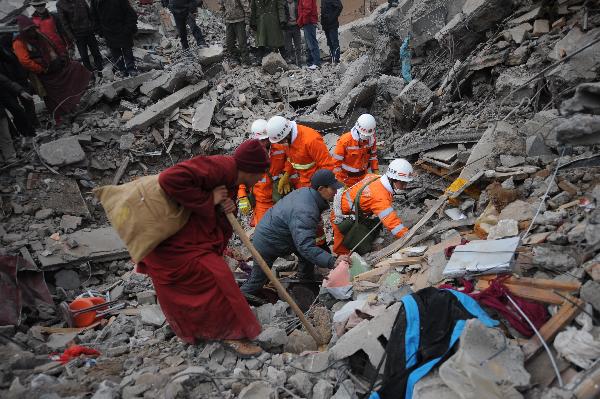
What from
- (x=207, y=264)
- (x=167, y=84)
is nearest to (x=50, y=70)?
(x=167, y=84)

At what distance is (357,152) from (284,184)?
110 centimetres

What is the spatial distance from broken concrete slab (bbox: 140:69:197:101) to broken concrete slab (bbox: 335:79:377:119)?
11.3 feet

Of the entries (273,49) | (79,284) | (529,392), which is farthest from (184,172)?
(273,49)

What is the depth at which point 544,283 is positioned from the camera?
3238mm

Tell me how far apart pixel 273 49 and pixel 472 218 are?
8.06m

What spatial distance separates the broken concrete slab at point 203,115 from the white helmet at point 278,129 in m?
3.93

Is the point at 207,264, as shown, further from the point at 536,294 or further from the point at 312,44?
the point at 312,44

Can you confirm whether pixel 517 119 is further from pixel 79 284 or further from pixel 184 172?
pixel 79 284

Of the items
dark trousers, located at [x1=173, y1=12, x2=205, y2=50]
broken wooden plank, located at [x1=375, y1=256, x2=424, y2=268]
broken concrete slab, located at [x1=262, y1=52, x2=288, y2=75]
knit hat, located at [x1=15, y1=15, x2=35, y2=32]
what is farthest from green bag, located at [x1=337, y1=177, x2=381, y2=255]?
dark trousers, located at [x1=173, y1=12, x2=205, y2=50]

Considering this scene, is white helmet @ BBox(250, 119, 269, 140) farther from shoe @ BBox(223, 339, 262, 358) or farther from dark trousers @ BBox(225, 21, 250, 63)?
dark trousers @ BBox(225, 21, 250, 63)

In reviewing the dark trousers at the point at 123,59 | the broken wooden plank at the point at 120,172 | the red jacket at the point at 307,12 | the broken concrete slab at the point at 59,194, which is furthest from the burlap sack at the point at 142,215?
the red jacket at the point at 307,12

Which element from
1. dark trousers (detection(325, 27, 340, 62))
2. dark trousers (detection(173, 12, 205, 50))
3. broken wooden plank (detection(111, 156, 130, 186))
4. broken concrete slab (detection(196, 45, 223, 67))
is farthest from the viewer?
dark trousers (detection(325, 27, 340, 62))

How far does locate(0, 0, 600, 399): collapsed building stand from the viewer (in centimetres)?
312

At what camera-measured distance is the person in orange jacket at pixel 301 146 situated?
5910 mm
